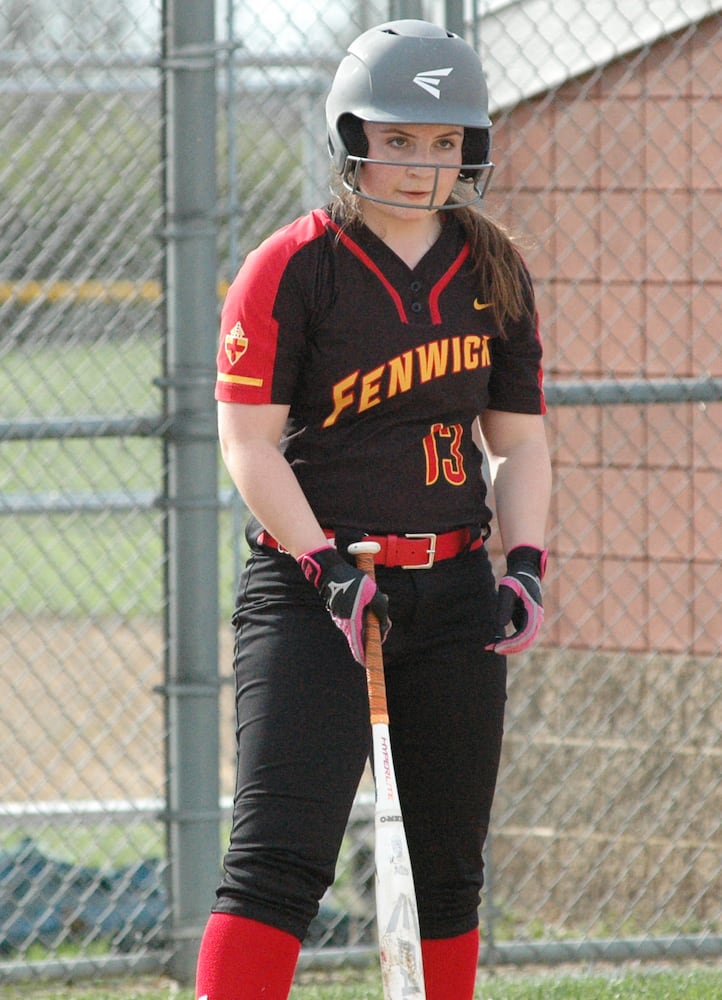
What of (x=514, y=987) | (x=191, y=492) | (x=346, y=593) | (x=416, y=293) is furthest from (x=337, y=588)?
(x=514, y=987)

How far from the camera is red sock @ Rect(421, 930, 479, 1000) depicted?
107 inches

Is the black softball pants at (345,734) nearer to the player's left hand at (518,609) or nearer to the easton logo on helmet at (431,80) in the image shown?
the player's left hand at (518,609)

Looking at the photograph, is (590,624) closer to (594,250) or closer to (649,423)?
(649,423)

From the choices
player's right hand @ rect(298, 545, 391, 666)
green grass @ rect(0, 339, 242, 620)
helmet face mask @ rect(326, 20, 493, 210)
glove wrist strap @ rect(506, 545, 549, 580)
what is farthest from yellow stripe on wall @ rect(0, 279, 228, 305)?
player's right hand @ rect(298, 545, 391, 666)

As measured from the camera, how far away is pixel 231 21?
3.86 m

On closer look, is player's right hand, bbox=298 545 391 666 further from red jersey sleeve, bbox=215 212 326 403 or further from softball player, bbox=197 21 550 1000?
red jersey sleeve, bbox=215 212 326 403

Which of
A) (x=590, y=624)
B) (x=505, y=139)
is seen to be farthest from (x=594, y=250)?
(x=590, y=624)

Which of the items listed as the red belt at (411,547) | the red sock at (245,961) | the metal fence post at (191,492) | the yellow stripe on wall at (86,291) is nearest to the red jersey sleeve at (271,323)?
the red belt at (411,547)

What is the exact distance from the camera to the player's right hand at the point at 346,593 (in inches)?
95.5

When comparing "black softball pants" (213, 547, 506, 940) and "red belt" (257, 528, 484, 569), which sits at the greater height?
"red belt" (257, 528, 484, 569)

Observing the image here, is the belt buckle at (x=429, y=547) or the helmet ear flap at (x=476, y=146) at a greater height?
the helmet ear flap at (x=476, y=146)

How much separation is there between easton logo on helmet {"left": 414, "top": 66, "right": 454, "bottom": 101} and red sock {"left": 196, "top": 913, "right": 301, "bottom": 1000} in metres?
1.44

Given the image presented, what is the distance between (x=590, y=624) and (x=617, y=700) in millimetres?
263

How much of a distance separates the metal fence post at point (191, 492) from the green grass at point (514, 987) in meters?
0.25
